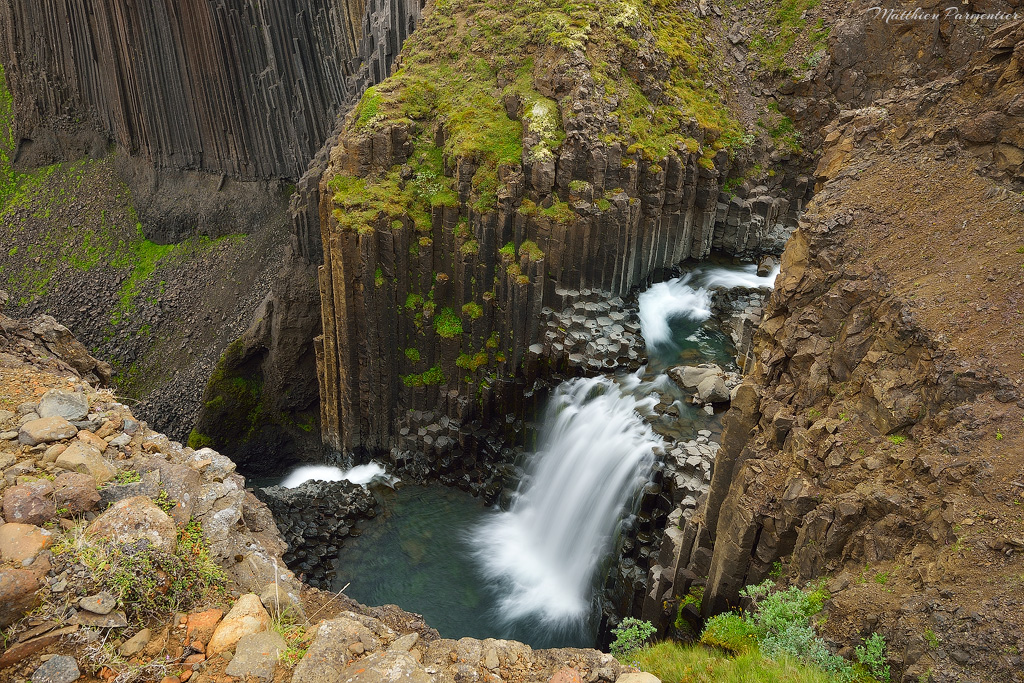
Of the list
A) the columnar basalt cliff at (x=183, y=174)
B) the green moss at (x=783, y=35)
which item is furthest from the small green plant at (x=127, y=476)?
the green moss at (x=783, y=35)

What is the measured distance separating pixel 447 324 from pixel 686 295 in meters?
7.09

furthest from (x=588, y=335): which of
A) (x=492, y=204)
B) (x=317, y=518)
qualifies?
(x=317, y=518)

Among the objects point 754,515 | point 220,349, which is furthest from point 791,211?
point 220,349

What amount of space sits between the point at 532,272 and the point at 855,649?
11.5 metres

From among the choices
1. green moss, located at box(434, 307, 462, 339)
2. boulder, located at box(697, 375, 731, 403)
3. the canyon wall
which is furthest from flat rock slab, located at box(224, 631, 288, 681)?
the canyon wall

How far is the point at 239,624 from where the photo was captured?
459cm

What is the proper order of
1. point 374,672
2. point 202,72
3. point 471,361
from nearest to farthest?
point 374,672 < point 471,361 < point 202,72

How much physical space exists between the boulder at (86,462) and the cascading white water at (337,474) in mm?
12610

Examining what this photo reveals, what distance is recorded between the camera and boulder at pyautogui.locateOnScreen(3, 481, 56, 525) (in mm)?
4682

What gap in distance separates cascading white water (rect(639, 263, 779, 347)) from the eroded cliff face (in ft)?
24.1

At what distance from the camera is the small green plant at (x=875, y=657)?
5.27m

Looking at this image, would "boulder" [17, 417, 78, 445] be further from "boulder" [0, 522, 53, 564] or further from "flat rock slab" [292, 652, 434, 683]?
"flat rock slab" [292, 652, 434, 683]

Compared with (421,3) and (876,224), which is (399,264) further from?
(876,224)

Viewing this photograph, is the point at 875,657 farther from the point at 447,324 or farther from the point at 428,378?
the point at 428,378
